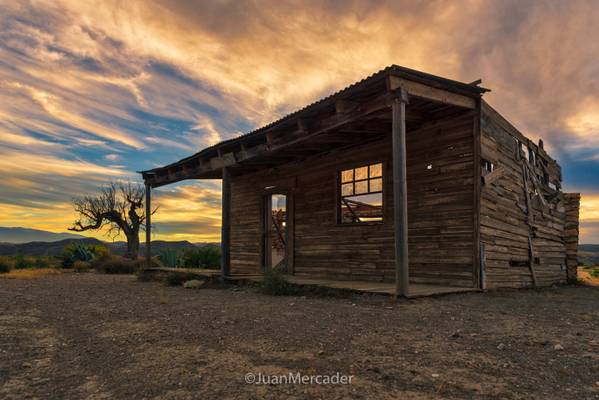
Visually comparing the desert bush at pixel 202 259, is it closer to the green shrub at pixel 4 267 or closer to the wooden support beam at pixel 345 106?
the green shrub at pixel 4 267

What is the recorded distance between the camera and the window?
30.1 feet

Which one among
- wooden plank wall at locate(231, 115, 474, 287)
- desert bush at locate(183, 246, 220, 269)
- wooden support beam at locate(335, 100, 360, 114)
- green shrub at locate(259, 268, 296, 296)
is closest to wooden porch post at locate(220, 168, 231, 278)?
wooden plank wall at locate(231, 115, 474, 287)

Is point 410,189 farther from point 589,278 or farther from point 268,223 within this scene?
point 589,278

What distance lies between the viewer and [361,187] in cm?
955

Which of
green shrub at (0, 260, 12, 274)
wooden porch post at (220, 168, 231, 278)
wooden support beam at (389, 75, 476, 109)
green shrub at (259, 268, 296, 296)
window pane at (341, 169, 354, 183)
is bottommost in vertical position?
green shrub at (0, 260, 12, 274)

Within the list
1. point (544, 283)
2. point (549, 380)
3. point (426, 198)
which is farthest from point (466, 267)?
point (549, 380)

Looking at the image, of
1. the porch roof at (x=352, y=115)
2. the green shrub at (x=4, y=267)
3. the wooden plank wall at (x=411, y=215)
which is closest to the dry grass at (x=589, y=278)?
the wooden plank wall at (x=411, y=215)

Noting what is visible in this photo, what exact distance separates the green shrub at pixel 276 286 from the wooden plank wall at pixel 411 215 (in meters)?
2.32

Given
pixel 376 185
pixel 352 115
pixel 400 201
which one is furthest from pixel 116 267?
pixel 400 201

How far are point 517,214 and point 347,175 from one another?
405cm

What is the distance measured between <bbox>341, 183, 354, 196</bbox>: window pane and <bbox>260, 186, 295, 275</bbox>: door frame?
75.3 inches

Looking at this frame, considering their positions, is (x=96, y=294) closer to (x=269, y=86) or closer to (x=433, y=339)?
(x=269, y=86)

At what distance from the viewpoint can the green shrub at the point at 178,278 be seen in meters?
10.6

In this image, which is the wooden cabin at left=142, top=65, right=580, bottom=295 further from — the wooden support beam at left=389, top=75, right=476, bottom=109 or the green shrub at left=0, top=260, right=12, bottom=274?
the green shrub at left=0, top=260, right=12, bottom=274
